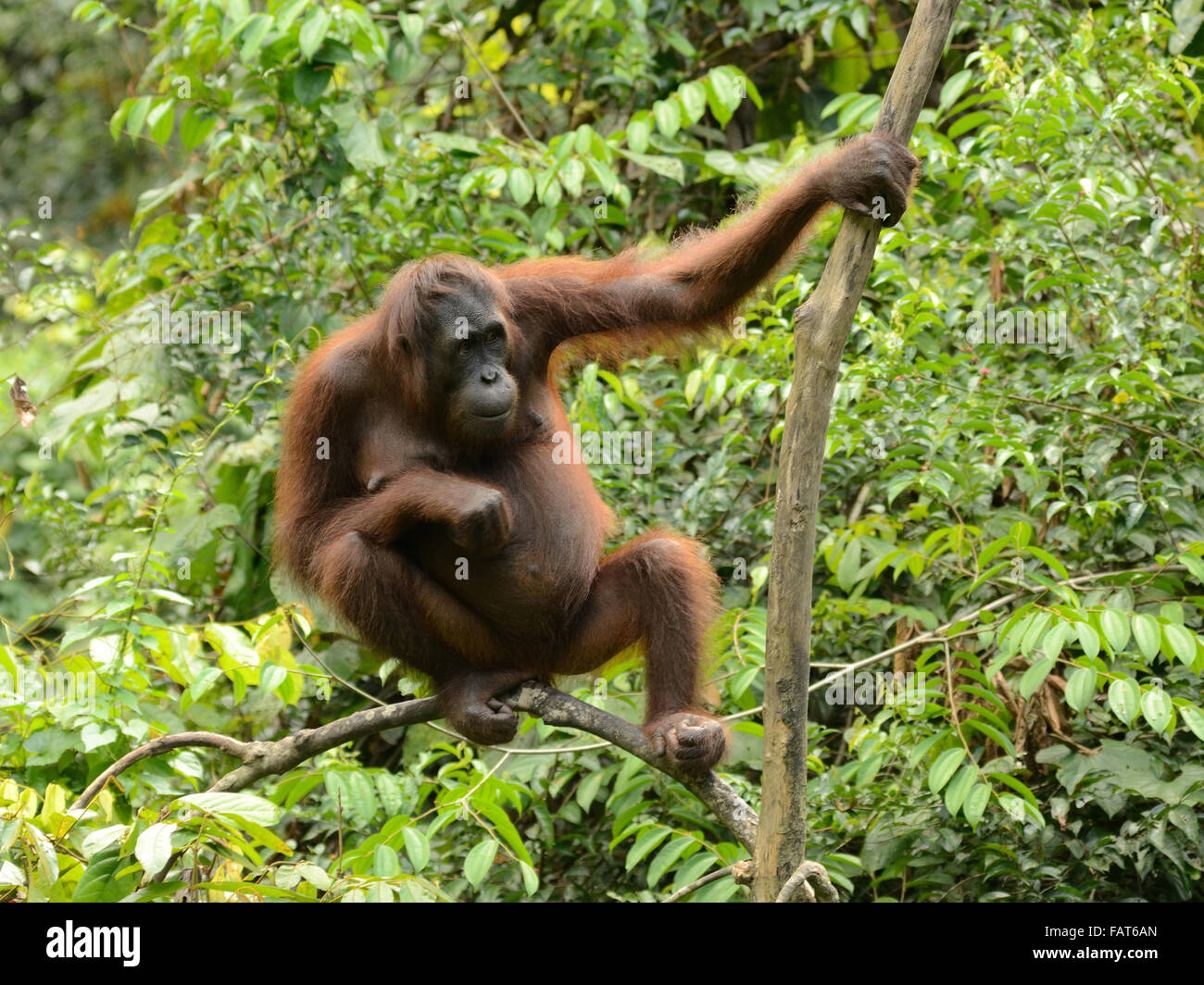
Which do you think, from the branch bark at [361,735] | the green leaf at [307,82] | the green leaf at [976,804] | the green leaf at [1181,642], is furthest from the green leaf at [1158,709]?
the green leaf at [307,82]

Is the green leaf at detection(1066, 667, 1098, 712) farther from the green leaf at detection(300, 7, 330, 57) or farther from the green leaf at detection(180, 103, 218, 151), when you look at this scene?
the green leaf at detection(180, 103, 218, 151)

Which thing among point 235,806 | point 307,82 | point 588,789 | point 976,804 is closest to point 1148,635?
point 976,804

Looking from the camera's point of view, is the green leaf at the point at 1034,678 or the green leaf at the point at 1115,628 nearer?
the green leaf at the point at 1115,628

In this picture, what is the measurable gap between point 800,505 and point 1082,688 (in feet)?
4.35

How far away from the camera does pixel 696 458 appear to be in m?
5.73

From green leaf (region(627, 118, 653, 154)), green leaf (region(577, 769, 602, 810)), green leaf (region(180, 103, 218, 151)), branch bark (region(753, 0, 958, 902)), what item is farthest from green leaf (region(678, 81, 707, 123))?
green leaf (region(577, 769, 602, 810))

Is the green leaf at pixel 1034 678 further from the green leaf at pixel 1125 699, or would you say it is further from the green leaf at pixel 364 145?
the green leaf at pixel 364 145

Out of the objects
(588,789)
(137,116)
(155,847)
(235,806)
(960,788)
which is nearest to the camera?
(155,847)

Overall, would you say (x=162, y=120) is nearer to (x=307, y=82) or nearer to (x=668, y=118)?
(x=307, y=82)

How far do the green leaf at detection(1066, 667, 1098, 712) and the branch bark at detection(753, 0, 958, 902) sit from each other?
3.53 feet

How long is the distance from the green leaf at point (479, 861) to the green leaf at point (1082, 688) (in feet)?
5.60

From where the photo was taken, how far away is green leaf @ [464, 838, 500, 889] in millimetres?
3575

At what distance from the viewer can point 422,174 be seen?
6023 mm

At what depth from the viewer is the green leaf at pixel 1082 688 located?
141 inches
